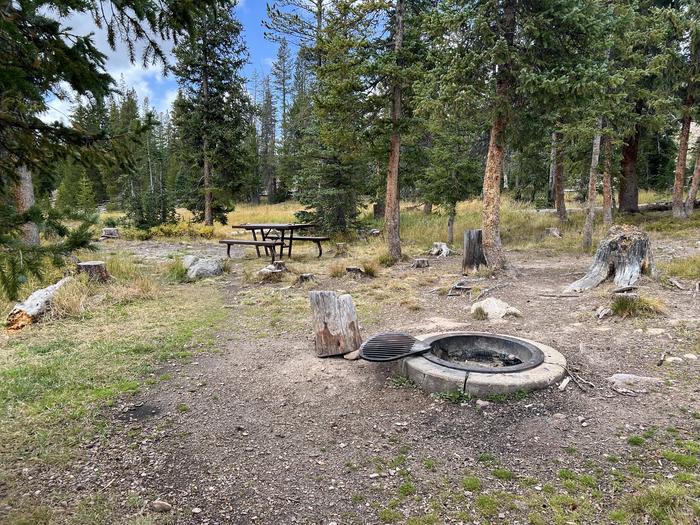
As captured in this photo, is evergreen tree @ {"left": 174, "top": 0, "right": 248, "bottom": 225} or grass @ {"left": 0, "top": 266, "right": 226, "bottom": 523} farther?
evergreen tree @ {"left": 174, "top": 0, "right": 248, "bottom": 225}

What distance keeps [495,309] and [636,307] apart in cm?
166

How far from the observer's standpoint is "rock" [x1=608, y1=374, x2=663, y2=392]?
3.58 m

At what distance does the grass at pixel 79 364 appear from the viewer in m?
2.92

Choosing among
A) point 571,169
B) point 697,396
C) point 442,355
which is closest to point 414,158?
point 571,169

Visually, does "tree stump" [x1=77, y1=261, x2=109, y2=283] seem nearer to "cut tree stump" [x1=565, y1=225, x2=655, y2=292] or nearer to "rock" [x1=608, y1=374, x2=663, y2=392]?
"rock" [x1=608, y1=374, x2=663, y2=392]

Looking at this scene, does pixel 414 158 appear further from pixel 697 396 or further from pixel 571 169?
pixel 697 396

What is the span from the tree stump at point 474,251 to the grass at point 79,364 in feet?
16.5

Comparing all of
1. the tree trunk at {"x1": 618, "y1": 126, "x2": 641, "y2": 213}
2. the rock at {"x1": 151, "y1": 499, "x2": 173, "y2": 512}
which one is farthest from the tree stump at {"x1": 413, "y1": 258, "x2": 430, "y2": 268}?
the tree trunk at {"x1": 618, "y1": 126, "x2": 641, "y2": 213}

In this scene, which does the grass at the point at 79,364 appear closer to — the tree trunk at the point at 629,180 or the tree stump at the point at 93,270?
the tree stump at the point at 93,270

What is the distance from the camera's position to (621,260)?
6.91 m

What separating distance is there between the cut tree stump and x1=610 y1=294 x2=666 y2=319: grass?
1.39 meters

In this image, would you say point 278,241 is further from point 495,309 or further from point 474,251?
point 495,309

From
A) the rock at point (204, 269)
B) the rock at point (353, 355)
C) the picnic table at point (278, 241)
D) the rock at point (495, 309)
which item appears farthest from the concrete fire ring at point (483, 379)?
the picnic table at point (278, 241)

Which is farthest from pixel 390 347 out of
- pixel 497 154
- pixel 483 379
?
pixel 497 154
